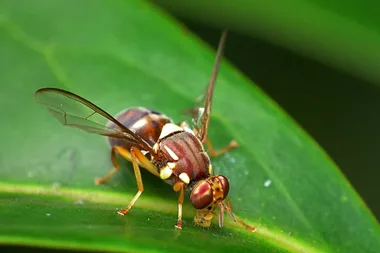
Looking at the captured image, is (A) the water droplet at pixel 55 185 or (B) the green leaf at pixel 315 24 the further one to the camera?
(B) the green leaf at pixel 315 24

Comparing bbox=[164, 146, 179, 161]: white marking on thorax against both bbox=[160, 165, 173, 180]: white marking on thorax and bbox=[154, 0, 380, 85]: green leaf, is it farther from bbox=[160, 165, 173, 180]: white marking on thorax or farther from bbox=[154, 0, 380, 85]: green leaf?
bbox=[154, 0, 380, 85]: green leaf

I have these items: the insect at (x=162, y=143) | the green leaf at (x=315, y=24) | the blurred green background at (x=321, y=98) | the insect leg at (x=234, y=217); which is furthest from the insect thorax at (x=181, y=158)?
the blurred green background at (x=321, y=98)

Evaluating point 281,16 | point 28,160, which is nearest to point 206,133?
point 28,160

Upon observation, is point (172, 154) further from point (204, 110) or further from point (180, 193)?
point (204, 110)

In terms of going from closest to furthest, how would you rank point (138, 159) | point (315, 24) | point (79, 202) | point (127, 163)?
point (79, 202)
point (138, 159)
point (127, 163)
point (315, 24)

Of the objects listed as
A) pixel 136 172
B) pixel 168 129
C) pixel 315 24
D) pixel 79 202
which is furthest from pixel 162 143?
pixel 315 24

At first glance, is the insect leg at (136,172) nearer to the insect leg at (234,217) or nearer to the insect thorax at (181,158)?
the insect thorax at (181,158)

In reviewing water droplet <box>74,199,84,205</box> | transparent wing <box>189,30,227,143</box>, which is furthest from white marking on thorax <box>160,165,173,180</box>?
water droplet <box>74,199,84,205</box>
